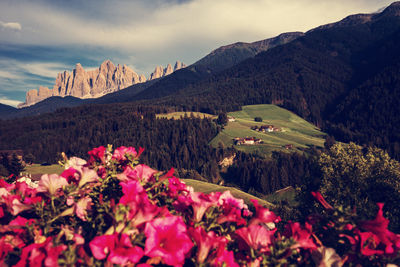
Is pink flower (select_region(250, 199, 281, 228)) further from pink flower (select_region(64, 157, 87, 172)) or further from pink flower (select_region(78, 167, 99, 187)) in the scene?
pink flower (select_region(64, 157, 87, 172))

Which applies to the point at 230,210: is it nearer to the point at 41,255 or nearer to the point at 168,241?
the point at 168,241

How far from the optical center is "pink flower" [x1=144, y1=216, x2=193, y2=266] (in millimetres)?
2121

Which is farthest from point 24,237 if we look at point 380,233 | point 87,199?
point 380,233

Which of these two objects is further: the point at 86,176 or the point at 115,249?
the point at 86,176

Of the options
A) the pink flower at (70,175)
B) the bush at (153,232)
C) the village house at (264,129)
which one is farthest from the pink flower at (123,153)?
the village house at (264,129)

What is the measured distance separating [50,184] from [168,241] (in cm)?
177

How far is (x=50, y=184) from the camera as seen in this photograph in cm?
289

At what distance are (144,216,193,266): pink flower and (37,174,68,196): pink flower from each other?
1496 millimetres

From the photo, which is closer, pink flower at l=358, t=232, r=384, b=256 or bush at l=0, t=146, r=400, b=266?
bush at l=0, t=146, r=400, b=266

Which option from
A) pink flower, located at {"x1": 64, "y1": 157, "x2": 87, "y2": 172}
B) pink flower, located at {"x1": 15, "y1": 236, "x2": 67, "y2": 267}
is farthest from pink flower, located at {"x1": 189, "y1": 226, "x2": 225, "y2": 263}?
pink flower, located at {"x1": 64, "y1": 157, "x2": 87, "y2": 172}

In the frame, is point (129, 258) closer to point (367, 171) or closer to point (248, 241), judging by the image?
point (248, 241)

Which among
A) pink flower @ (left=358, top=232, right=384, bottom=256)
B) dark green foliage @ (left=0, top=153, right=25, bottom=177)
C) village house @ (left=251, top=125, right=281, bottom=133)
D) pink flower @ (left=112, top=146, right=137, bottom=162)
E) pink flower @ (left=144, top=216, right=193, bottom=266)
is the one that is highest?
pink flower @ (left=112, top=146, right=137, bottom=162)

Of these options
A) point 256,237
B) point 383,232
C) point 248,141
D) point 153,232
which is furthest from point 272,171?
point 153,232

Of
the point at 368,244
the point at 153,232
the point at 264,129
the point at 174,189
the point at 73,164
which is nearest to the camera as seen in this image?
the point at 153,232
